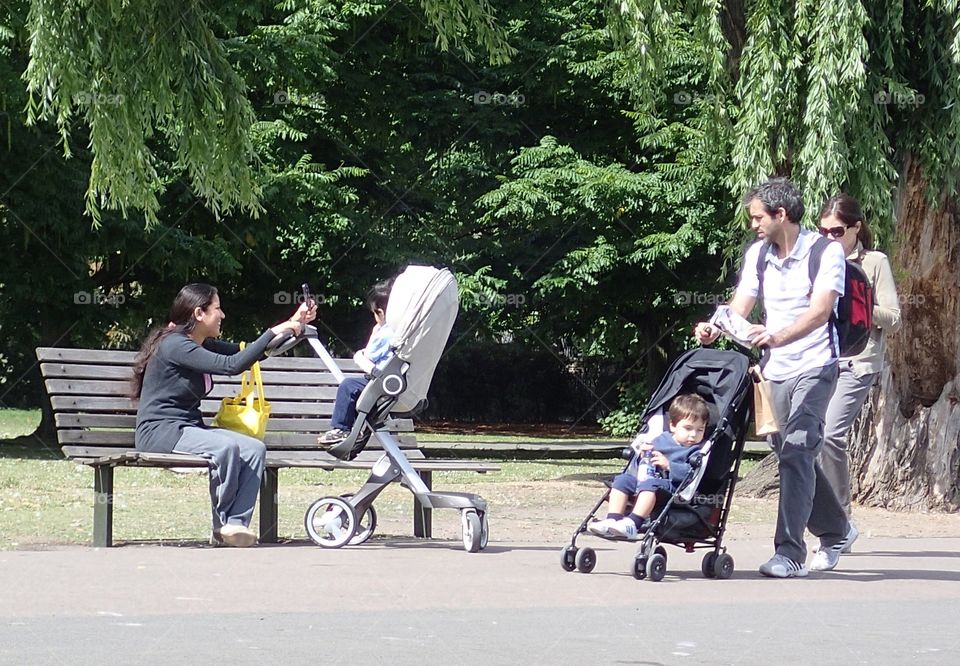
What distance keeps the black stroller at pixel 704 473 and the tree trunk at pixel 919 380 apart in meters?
4.68

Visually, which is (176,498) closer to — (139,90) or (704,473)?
A: (139,90)

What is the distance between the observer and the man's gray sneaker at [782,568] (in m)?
7.94

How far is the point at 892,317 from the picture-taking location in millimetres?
9133

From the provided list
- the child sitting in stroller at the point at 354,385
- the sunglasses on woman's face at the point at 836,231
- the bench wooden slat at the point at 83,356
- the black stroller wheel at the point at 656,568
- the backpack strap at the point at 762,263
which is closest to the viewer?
the black stroller wheel at the point at 656,568

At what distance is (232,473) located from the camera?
28.7 ft

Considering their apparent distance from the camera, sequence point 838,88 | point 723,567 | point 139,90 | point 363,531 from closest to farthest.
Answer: point 723,567, point 363,531, point 139,90, point 838,88

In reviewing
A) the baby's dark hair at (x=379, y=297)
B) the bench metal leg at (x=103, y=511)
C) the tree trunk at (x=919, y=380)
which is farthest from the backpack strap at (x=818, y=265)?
the tree trunk at (x=919, y=380)

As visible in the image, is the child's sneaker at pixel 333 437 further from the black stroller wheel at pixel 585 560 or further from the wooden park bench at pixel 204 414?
the black stroller wheel at pixel 585 560

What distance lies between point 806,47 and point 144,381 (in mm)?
5673

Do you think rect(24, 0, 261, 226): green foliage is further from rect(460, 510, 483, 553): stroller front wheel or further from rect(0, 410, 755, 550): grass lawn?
rect(460, 510, 483, 553): stroller front wheel

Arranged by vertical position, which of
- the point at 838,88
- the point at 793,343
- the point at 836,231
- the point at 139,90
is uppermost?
the point at 838,88

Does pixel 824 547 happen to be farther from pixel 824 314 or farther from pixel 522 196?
pixel 522 196

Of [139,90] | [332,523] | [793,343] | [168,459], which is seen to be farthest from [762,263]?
[139,90]

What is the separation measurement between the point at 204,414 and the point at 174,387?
28.4 inches
